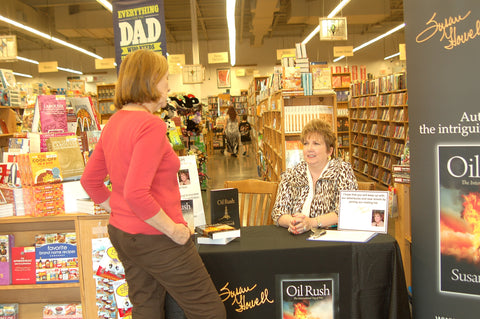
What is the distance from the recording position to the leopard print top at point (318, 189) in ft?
8.72

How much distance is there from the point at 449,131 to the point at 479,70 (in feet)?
1.05

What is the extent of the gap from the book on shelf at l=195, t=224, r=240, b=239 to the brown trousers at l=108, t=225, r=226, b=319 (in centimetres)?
35

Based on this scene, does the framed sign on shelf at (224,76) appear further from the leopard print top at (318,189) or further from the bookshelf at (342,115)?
the leopard print top at (318,189)

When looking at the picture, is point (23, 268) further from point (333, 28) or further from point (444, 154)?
point (333, 28)

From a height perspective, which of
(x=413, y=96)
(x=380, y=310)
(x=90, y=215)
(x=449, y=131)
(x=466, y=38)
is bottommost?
(x=380, y=310)

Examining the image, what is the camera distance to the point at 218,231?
6.87 feet

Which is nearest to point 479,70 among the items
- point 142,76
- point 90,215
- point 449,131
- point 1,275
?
point 449,131

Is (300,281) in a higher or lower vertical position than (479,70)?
lower

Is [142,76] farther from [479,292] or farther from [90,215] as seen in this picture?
[479,292]

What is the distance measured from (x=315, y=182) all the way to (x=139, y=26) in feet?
6.79

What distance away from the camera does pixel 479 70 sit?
1.93 meters

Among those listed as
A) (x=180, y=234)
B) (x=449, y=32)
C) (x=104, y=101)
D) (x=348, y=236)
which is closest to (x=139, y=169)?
(x=180, y=234)

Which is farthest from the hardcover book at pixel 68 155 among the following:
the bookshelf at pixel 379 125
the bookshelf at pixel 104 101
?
the bookshelf at pixel 104 101

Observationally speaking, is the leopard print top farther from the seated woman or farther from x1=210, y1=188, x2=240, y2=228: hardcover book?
x1=210, y1=188, x2=240, y2=228: hardcover book
